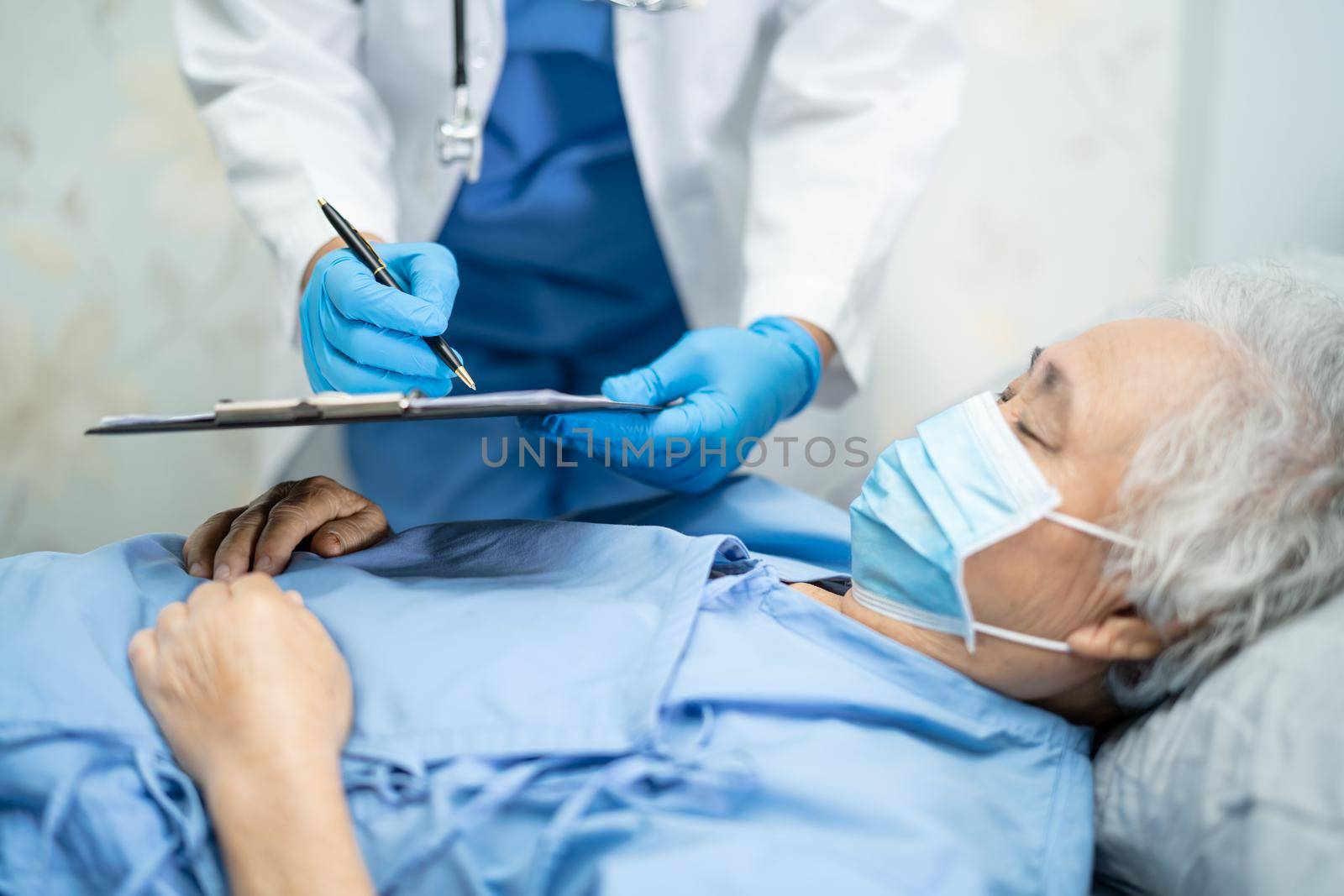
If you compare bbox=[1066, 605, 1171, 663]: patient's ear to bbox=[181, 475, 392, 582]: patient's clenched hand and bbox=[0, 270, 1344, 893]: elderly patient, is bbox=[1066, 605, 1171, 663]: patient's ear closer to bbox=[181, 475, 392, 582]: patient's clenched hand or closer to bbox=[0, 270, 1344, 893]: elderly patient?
bbox=[0, 270, 1344, 893]: elderly patient

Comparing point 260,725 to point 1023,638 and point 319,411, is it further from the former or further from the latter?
point 1023,638

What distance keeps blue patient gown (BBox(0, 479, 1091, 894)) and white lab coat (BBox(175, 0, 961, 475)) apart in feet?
1.83

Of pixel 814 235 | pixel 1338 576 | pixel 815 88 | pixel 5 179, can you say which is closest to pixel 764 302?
pixel 814 235

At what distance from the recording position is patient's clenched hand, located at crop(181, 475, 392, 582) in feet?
3.21

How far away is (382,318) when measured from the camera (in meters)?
1.06

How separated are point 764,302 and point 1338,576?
0.76 metres

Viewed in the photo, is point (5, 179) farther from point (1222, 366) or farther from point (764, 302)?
point (1222, 366)

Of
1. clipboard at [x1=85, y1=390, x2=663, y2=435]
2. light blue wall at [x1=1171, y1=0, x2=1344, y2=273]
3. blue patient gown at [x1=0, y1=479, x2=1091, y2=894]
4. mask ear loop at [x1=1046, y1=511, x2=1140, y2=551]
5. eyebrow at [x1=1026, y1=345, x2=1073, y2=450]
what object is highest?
light blue wall at [x1=1171, y1=0, x2=1344, y2=273]

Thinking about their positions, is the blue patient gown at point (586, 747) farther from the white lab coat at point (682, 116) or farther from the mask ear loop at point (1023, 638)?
the white lab coat at point (682, 116)

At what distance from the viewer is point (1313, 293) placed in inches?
38.6

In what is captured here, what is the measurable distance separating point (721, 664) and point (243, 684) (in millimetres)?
388

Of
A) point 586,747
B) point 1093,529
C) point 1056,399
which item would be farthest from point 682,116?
point 586,747

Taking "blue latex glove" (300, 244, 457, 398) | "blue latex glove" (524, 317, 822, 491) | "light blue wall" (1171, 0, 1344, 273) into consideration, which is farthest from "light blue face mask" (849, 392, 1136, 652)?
"light blue wall" (1171, 0, 1344, 273)

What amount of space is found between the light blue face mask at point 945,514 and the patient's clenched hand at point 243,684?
1.64 feet
